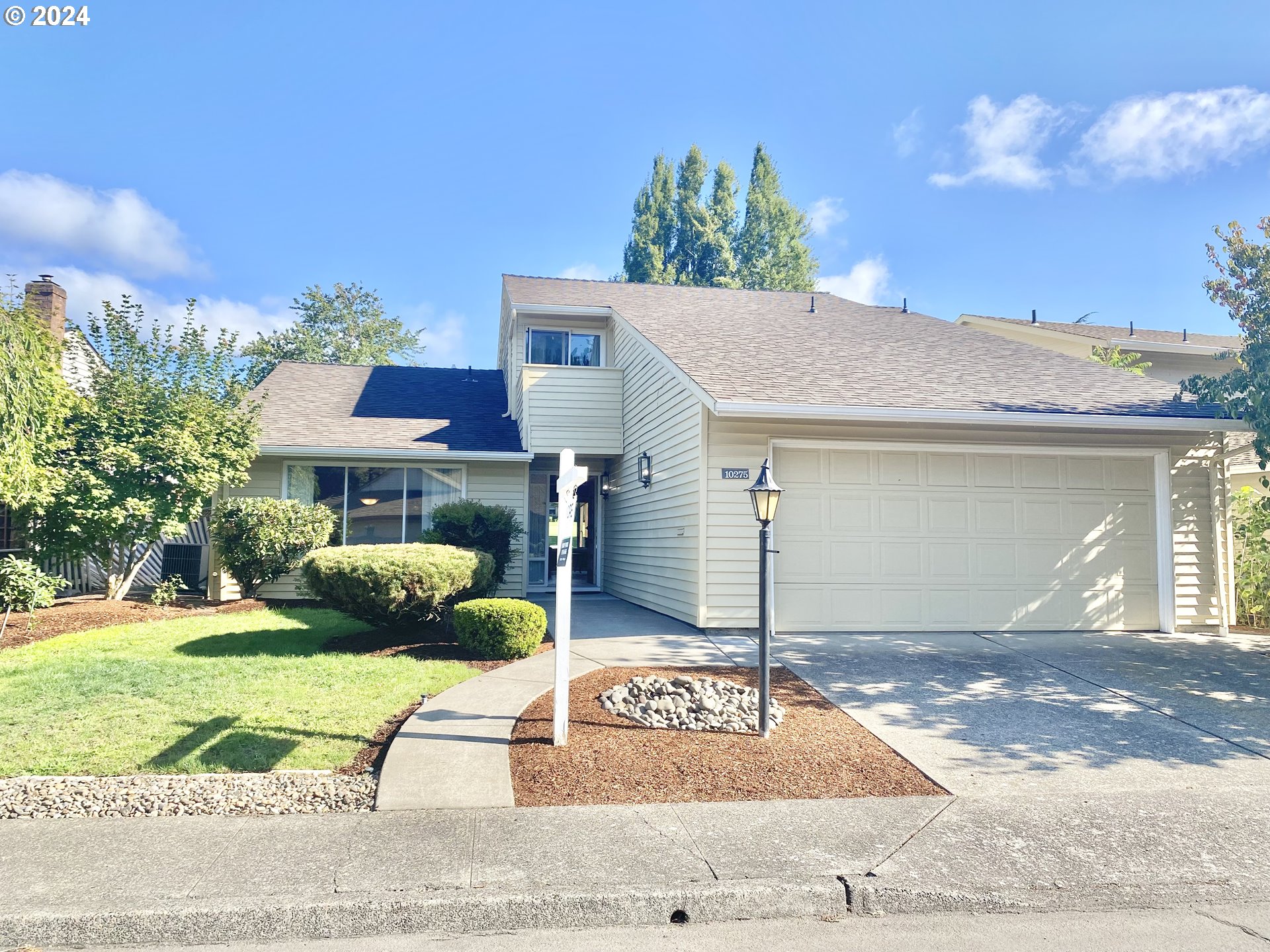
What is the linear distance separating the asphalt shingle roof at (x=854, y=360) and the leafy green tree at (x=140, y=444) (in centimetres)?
556

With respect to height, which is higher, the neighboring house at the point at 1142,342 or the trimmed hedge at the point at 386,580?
the neighboring house at the point at 1142,342

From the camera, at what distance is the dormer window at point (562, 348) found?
573 inches

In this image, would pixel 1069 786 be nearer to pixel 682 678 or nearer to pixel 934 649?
pixel 682 678

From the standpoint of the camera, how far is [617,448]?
46.5ft

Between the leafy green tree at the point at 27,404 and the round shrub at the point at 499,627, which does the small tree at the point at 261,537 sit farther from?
the round shrub at the point at 499,627

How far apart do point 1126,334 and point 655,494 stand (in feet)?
53.7

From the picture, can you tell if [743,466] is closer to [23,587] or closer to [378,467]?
[378,467]

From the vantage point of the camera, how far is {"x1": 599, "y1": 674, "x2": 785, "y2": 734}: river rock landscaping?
5.72m

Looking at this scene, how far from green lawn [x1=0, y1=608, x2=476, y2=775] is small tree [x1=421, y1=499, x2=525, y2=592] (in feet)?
9.93

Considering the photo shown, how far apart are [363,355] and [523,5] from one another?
90.4 ft

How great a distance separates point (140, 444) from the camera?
35.5ft

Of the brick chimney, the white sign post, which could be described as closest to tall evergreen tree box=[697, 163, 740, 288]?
the brick chimney

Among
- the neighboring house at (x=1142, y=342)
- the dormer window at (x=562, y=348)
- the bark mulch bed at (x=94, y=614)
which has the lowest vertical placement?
the bark mulch bed at (x=94, y=614)

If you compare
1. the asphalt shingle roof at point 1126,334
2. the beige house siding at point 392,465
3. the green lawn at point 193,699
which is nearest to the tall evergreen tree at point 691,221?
the asphalt shingle roof at point 1126,334
